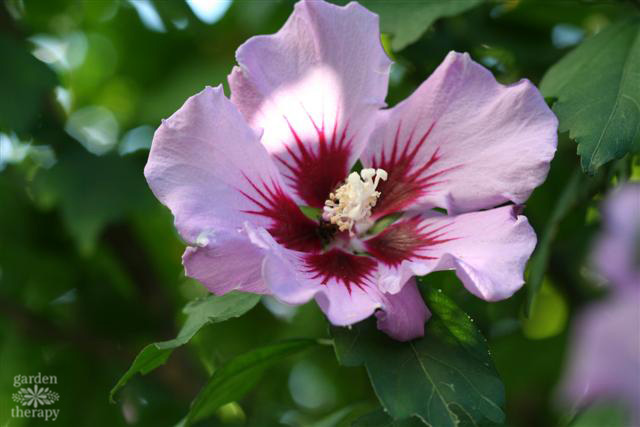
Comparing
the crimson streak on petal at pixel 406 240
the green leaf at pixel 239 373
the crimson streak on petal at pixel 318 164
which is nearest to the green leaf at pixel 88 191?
the green leaf at pixel 239 373

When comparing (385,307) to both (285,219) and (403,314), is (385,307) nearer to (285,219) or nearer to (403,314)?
(403,314)

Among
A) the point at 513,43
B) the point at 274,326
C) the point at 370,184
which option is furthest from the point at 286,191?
the point at 274,326

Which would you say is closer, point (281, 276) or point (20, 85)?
point (281, 276)

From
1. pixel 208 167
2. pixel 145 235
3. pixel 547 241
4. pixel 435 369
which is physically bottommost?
pixel 145 235

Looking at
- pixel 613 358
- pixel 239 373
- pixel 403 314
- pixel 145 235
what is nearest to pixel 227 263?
pixel 403 314

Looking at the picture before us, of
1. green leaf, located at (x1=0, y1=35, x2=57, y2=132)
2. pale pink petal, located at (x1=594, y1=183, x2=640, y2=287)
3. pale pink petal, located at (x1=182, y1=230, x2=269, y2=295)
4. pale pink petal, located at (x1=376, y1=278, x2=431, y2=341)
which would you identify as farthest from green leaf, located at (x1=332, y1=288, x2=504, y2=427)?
green leaf, located at (x1=0, y1=35, x2=57, y2=132)

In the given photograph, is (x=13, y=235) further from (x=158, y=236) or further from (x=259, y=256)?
(x=259, y=256)

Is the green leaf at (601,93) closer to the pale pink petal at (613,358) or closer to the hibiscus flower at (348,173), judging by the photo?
the hibiscus flower at (348,173)

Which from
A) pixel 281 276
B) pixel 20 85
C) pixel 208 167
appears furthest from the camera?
pixel 20 85
